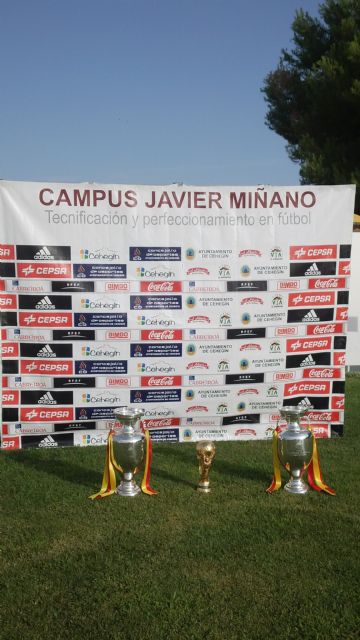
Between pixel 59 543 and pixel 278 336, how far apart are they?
12.1 ft

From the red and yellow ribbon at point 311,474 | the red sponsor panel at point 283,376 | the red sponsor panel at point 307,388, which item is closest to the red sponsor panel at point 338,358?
the red sponsor panel at point 307,388

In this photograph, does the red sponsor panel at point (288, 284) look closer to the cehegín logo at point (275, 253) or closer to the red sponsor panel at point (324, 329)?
the cehegín logo at point (275, 253)

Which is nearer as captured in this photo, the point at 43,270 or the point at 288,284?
the point at 43,270

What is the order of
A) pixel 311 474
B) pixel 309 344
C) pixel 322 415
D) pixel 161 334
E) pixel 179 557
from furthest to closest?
pixel 322 415
pixel 309 344
pixel 161 334
pixel 311 474
pixel 179 557

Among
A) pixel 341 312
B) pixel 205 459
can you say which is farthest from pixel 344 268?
pixel 205 459

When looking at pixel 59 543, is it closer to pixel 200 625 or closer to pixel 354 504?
pixel 200 625

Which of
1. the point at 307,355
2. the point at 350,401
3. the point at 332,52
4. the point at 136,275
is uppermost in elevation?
the point at 332,52

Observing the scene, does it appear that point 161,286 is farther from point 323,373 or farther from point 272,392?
point 323,373

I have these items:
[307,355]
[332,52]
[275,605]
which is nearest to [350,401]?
[307,355]

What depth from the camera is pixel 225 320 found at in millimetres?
6707

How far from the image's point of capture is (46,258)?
20.8ft

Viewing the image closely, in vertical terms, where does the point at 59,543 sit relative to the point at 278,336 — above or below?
below

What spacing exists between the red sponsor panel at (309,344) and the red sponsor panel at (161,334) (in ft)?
4.57

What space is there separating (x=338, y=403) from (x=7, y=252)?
4431 mm
